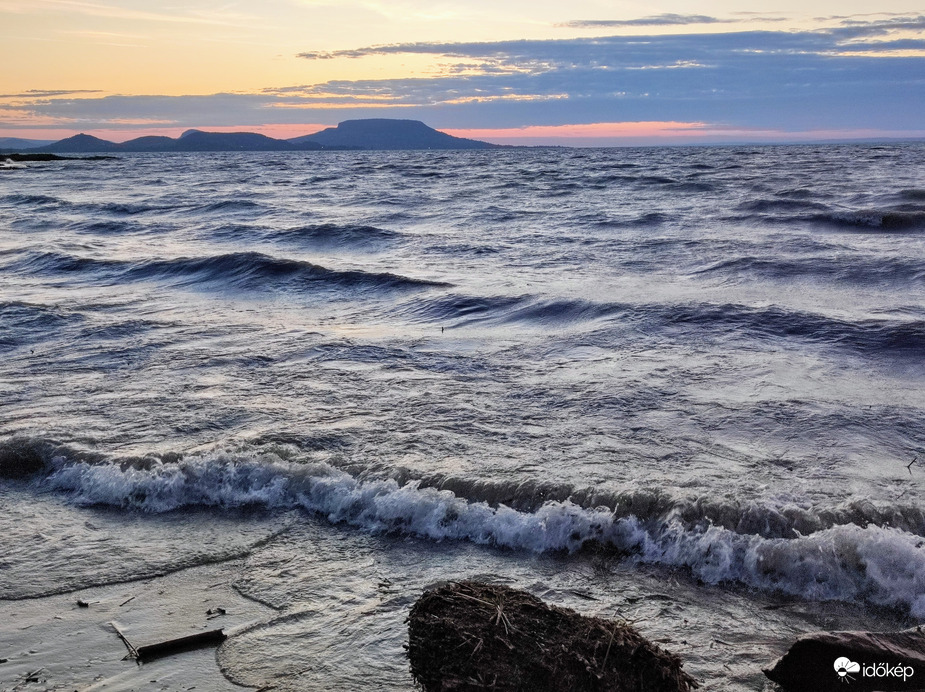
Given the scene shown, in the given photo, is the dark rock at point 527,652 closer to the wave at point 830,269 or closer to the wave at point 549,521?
the wave at point 549,521

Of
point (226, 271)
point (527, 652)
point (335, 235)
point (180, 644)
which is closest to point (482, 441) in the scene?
point (180, 644)

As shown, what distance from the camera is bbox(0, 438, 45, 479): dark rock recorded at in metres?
6.55

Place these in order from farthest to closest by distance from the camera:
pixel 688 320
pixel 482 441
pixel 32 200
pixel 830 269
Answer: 1. pixel 32 200
2. pixel 830 269
3. pixel 688 320
4. pixel 482 441

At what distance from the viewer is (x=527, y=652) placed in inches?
122

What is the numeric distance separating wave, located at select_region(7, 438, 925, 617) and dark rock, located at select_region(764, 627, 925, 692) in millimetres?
1177

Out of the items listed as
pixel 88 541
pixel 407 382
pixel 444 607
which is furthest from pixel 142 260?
pixel 444 607

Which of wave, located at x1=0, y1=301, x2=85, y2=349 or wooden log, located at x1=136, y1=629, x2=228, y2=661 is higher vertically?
→ wave, located at x1=0, y1=301, x2=85, y2=349

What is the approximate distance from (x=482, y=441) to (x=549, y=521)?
1548 millimetres

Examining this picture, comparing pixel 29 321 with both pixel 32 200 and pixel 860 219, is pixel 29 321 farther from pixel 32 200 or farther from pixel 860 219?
pixel 32 200

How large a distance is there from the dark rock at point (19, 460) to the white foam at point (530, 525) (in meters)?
0.22

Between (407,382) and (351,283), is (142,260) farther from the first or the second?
(407,382)

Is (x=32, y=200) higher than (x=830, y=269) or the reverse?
higher

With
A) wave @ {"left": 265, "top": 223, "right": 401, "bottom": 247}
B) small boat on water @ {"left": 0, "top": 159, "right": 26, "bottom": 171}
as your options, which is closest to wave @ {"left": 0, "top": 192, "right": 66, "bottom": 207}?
wave @ {"left": 265, "top": 223, "right": 401, "bottom": 247}

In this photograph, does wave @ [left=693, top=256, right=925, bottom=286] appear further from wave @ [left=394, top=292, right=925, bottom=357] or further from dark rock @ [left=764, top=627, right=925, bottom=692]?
dark rock @ [left=764, top=627, right=925, bottom=692]
